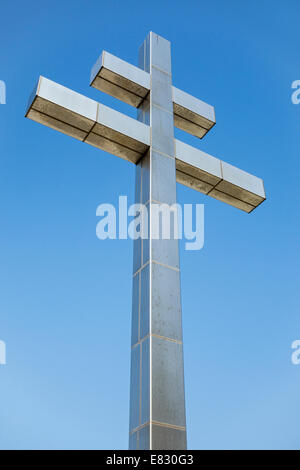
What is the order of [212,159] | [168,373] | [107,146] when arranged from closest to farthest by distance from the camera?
[168,373]
[107,146]
[212,159]

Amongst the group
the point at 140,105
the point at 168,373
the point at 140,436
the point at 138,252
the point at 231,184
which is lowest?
the point at 140,436

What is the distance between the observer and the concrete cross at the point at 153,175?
14.4 feet

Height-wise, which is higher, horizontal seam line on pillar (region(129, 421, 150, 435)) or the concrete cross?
the concrete cross

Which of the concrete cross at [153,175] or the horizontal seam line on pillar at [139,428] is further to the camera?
the concrete cross at [153,175]

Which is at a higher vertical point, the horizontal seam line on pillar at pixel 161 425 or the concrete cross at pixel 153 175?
the concrete cross at pixel 153 175

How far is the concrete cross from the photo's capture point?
14.4ft

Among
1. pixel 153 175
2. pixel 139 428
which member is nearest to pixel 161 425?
pixel 139 428

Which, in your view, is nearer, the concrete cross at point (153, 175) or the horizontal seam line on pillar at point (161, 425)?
the horizontal seam line on pillar at point (161, 425)

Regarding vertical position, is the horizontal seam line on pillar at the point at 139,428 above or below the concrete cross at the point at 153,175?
below
